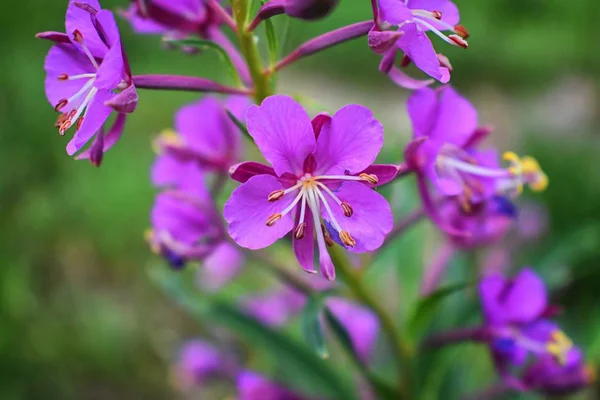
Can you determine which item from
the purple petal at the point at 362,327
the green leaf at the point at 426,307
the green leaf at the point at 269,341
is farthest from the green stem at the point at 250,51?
the purple petal at the point at 362,327

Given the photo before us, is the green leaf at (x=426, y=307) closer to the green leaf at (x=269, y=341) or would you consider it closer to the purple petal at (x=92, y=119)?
the green leaf at (x=269, y=341)

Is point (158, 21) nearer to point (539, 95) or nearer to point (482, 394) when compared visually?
point (482, 394)

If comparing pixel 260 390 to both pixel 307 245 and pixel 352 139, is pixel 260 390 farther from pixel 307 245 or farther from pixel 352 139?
pixel 352 139

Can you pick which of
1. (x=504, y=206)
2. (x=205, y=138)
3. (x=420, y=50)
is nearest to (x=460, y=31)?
(x=420, y=50)

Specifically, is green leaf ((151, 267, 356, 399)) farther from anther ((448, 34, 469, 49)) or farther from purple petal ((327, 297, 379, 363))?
anther ((448, 34, 469, 49))

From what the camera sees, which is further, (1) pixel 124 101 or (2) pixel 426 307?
(2) pixel 426 307

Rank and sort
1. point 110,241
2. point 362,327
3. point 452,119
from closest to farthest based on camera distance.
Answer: point 452,119 < point 362,327 < point 110,241

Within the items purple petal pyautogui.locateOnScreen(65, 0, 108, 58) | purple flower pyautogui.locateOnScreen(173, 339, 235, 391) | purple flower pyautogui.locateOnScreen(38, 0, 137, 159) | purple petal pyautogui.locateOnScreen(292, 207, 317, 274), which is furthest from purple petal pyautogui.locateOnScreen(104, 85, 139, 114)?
purple flower pyautogui.locateOnScreen(173, 339, 235, 391)
